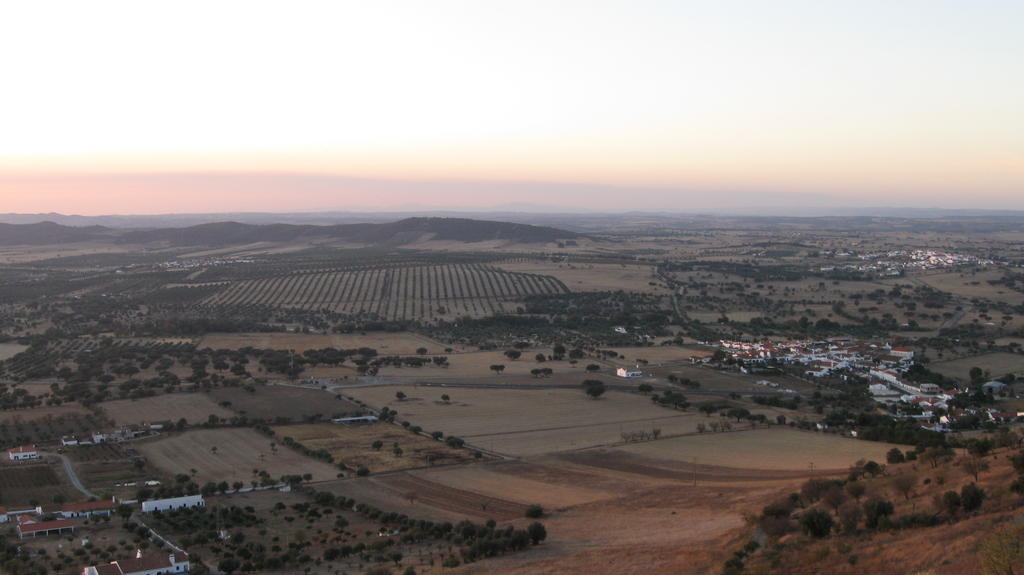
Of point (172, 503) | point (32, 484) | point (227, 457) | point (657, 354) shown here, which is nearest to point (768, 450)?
point (227, 457)

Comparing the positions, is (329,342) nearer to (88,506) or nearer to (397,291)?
(397,291)

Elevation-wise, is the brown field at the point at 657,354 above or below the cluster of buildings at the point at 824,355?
below

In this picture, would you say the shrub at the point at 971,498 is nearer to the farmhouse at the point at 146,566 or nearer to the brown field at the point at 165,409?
the farmhouse at the point at 146,566

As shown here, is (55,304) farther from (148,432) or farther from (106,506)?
(106,506)

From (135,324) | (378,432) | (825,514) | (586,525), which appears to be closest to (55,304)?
(135,324)

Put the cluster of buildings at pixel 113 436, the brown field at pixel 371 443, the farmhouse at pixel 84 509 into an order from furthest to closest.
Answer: the cluster of buildings at pixel 113 436, the brown field at pixel 371 443, the farmhouse at pixel 84 509

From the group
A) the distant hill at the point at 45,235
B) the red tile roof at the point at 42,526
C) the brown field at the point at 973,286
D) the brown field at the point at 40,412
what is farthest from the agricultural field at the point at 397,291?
the distant hill at the point at 45,235

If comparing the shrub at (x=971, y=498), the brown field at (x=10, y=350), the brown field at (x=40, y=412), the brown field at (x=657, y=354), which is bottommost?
the brown field at (x=40, y=412)
